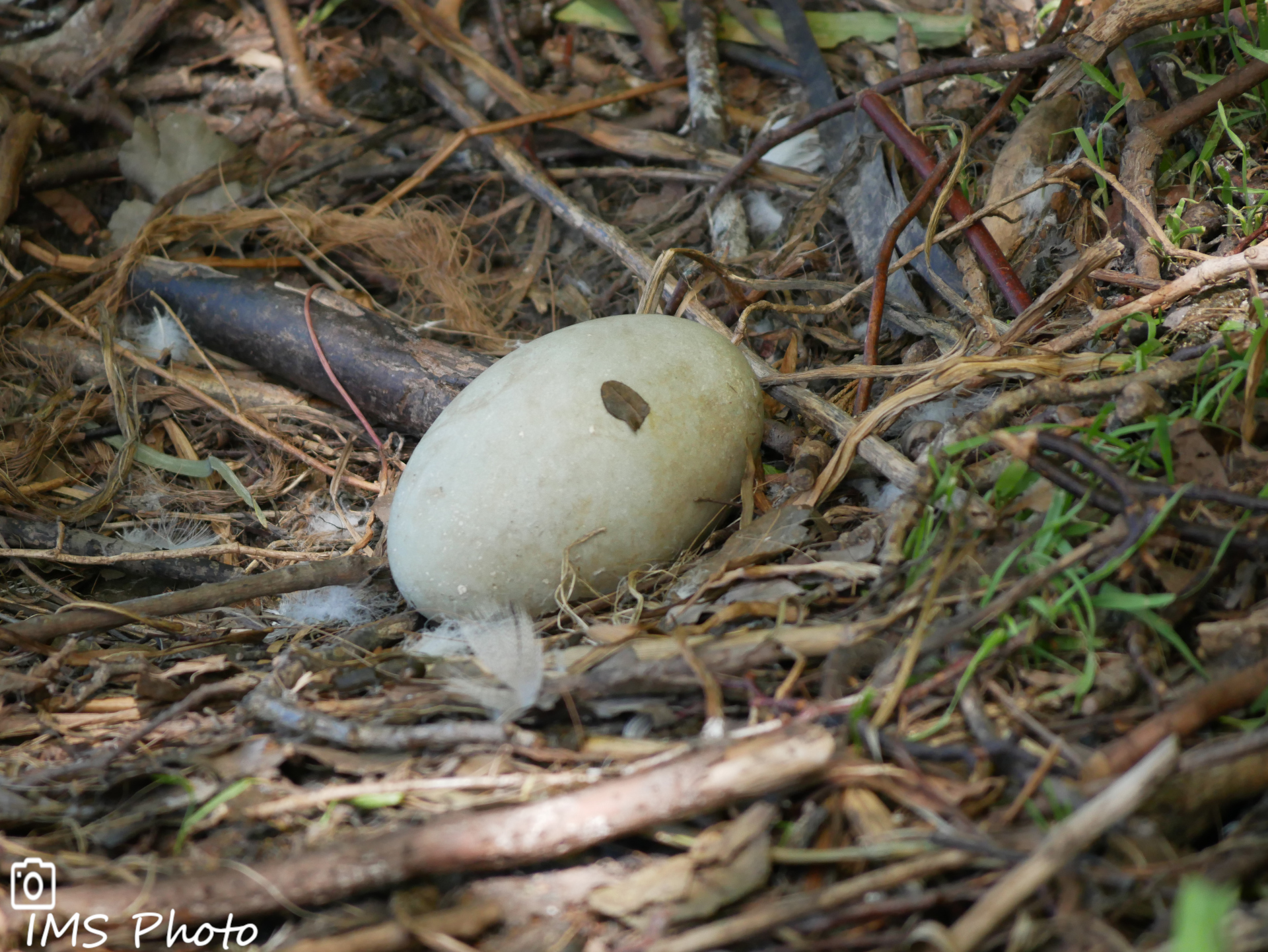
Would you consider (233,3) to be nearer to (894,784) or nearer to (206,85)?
(206,85)

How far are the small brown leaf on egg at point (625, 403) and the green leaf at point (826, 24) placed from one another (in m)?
1.85

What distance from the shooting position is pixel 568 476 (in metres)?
1.80

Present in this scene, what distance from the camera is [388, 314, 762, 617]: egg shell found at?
1812 millimetres

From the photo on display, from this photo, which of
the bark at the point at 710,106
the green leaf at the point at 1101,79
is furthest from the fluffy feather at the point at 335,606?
the green leaf at the point at 1101,79

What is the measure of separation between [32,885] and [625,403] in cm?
122

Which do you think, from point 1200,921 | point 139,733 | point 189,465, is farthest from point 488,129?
point 1200,921

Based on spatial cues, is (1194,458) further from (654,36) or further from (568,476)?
(654,36)

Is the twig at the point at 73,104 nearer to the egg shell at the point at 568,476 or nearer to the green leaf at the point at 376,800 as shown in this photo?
the egg shell at the point at 568,476

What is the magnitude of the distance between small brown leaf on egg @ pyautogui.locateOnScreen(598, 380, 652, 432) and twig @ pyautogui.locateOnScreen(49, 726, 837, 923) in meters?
0.83

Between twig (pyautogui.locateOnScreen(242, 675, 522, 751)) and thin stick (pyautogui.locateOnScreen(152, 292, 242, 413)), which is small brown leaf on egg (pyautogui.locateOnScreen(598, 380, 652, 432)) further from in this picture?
thin stick (pyautogui.locateOnScreen(152, 292, 242, 413))

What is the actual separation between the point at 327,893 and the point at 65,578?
61.5 inches

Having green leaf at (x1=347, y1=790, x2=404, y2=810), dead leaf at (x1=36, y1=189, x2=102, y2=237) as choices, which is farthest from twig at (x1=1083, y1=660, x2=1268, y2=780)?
dead leaf at (x1=36, y1=189, x2=102, y2=237)

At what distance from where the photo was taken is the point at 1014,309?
6.66 feet

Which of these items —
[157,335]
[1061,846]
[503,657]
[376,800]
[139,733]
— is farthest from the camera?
[157,335]
